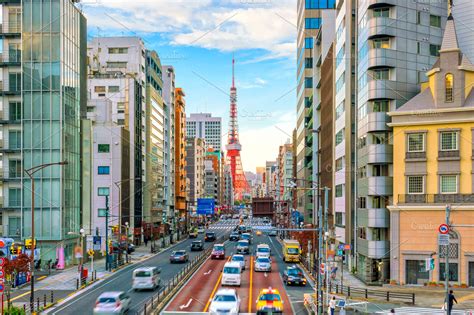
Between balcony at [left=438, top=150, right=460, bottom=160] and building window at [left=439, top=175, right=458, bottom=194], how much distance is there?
1.62 meters

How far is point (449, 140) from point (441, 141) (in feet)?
2.20

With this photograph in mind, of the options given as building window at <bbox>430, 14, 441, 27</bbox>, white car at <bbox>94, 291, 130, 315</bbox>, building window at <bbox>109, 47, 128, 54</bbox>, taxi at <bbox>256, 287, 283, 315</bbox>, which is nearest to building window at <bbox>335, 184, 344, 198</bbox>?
building window at <bbox>430, 14, 441, 27</bbox>

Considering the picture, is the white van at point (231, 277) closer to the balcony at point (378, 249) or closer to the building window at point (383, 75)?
the balcony at point (378, 249)

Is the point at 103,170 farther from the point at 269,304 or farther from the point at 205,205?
the point at 269,304

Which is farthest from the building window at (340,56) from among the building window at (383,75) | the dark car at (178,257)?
the dark car at (178,257)

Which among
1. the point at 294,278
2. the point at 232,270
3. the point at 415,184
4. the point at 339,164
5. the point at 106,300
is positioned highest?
the point at 339,164

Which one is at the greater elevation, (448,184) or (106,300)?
(448,184)

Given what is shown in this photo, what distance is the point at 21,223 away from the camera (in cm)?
6369

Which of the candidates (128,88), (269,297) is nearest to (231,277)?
(269,297)

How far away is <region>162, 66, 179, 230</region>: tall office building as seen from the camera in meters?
145

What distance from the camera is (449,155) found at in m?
49.2

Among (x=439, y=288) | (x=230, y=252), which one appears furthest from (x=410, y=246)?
(x=230, y=252)

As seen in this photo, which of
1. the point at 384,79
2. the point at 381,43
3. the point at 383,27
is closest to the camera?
the point at 383,27

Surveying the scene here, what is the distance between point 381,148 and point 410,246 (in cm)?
943
